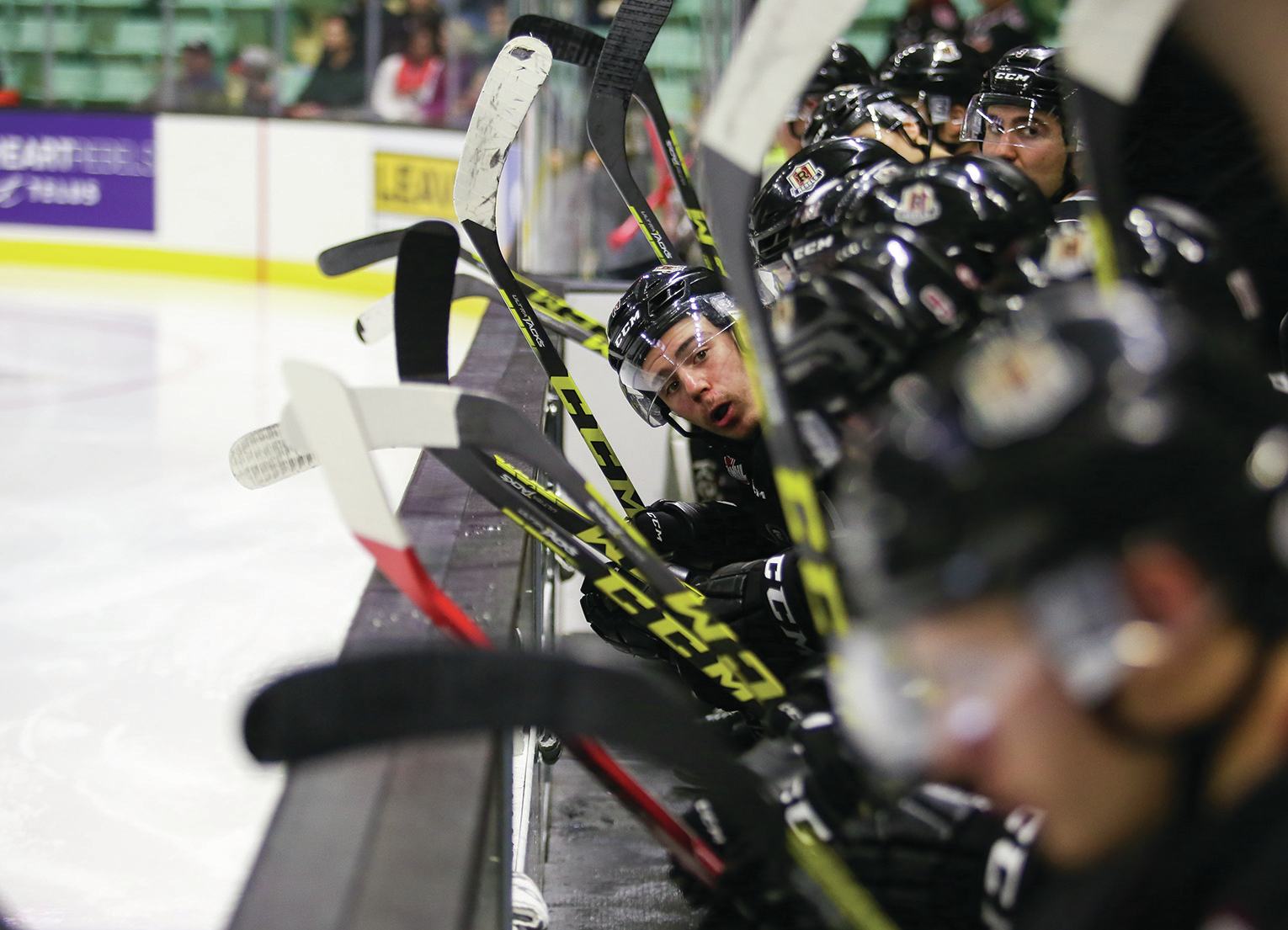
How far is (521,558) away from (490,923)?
329mm

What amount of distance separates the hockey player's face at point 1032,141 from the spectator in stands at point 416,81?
19.9 ft

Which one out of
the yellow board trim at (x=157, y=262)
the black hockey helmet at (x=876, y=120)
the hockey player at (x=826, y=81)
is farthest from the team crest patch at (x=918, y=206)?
the yellow board trim at (x=157, y=262)

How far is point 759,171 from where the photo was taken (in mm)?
848

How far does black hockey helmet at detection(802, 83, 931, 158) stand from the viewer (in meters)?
1.93

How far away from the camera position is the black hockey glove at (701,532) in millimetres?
1706

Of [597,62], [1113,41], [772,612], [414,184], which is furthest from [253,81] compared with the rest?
[1113,41]

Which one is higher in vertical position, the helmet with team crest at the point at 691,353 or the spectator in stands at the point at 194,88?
the spectator in stands at the point at 194,88

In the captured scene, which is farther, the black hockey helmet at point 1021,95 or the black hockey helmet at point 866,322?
the black hockey helmet at point 1021,95

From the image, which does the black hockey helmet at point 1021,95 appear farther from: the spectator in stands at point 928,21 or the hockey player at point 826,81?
the spectator in stands at point 928,21

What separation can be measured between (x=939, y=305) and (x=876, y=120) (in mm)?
1164

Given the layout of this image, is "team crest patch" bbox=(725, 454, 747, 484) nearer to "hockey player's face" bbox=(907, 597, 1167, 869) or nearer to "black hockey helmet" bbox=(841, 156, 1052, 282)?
"black hockey helmet" bbox=(841, 156, 1052, 282)

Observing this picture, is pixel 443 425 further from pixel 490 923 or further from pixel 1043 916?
pixel 1043 916

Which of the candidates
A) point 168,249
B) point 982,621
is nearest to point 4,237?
point 168,249

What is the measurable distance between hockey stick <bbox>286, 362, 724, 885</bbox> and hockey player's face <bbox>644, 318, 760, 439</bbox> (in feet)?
2.46
